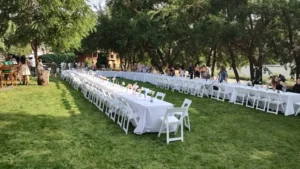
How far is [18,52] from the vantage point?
112ft

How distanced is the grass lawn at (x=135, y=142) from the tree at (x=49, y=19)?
574 centimetres

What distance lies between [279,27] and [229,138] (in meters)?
13.7

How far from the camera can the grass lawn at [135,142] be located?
4918 millimetres

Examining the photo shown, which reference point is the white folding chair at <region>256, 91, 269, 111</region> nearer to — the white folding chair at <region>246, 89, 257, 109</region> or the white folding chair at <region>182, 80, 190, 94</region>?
the white folding chair at <region>246, 89, 257, 109</region>

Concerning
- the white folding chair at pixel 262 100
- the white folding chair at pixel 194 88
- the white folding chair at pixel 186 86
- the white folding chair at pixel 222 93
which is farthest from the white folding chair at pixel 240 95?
the white folding chair at pixel 186 86

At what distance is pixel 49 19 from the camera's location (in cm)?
Answer: 1351

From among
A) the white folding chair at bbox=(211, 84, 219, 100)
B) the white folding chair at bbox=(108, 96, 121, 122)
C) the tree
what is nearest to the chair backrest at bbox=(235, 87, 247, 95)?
the white folding chair at bbox=(211, 84, 219, 100)

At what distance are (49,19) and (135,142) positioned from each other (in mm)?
9811

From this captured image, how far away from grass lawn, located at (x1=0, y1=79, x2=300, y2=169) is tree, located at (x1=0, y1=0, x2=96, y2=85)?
18.8 feet

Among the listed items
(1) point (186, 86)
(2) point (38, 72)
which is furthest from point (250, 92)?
(2) point (38, 72)

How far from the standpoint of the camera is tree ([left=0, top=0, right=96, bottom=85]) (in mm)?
13489

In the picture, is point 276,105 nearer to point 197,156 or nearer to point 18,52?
point 197,156

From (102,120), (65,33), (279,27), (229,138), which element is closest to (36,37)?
(65,33)

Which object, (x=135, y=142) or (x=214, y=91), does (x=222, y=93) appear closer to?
(x=214, y=91)
